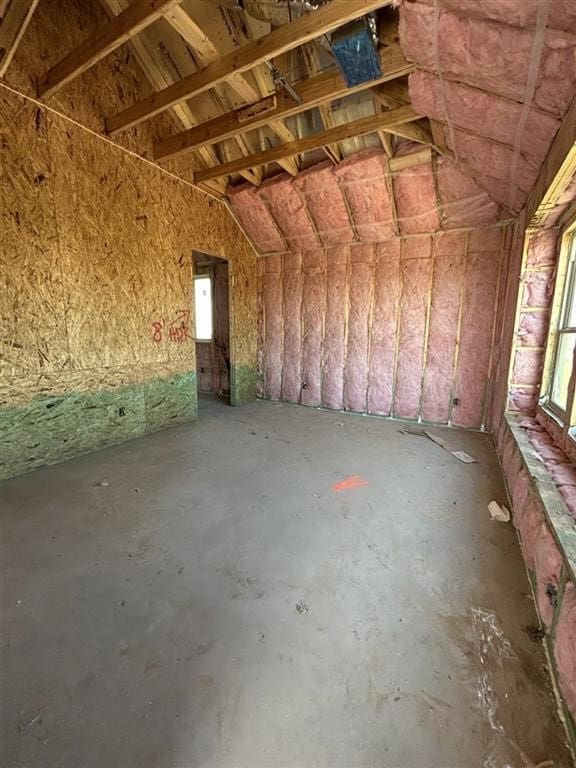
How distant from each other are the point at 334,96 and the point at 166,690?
3746 millimetres

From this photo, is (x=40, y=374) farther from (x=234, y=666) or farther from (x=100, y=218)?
(x=234, y=666)

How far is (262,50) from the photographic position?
6.94 feet

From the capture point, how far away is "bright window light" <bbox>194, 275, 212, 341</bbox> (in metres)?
6.10

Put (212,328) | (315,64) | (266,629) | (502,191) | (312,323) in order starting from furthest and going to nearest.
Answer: (212,328) < (312,323) < (502,191) < (315,64) < (266,629)

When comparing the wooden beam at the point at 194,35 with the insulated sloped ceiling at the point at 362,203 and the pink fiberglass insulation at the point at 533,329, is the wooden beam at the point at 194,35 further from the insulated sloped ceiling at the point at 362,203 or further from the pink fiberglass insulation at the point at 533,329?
the pink fiberglass insulation at the point at 533,329

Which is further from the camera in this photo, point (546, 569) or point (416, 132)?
point (416, 132)

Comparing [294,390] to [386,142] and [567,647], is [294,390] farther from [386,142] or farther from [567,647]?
[567,647]

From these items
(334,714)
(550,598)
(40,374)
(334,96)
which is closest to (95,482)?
(40,374)

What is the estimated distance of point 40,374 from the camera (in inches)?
111

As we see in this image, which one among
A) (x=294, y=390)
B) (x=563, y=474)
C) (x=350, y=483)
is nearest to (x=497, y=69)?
(x=563, y=474)

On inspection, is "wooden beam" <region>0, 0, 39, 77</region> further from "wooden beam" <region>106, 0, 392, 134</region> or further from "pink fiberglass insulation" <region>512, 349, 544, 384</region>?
"pink fiberglass insulation" <region>512, 349, 544, 384</region>

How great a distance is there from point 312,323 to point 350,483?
3155mm

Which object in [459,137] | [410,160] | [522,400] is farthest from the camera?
[410,160]

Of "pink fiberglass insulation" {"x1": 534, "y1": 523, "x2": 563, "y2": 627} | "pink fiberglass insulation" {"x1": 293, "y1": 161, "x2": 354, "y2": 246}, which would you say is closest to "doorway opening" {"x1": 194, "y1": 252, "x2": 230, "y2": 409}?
"pink fiberglass insulation" {"x1": 293, "y1": 161, "x2": 354, "y2": 246}
